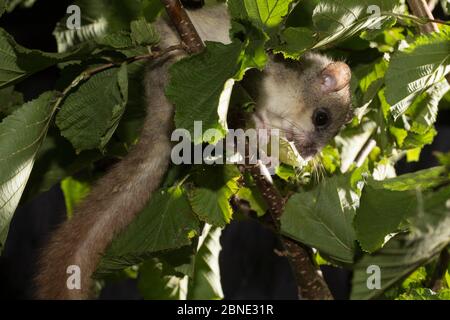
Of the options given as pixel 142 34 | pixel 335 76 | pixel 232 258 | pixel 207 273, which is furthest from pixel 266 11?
pixel 232 258

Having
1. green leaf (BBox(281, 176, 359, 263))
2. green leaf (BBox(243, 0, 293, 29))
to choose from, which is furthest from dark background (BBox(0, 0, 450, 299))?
green leaf (BBox(243, 0, 293, 29))

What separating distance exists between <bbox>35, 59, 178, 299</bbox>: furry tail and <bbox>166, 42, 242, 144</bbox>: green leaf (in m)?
0.55

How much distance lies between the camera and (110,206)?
1646 mm

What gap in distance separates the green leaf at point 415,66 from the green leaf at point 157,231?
1.41 feet

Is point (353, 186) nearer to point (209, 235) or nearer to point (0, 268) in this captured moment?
point (209, 235)

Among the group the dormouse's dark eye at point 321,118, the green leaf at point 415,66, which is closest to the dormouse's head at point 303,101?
the dormouse's dark eye at point 321,118

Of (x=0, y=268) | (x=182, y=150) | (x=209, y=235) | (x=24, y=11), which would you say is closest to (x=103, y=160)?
(x=209, y=235)

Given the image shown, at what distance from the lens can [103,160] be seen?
6.17 feet

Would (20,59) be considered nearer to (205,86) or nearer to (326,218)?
(205,86)

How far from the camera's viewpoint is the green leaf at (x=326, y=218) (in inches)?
53.1

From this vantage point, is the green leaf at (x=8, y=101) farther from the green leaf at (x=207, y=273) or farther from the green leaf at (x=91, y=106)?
the green leaf at (x=207, y=273)

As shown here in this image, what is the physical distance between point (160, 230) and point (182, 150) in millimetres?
235

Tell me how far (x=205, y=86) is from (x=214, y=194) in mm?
368
